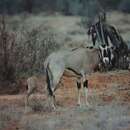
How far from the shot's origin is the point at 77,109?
5.66m

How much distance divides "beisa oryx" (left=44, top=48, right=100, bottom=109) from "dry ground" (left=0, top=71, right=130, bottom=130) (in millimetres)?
65

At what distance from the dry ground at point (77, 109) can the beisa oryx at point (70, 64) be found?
7 centimetres

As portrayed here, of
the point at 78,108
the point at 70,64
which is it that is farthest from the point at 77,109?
the point at 70,64

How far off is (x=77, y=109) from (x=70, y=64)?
0.44m

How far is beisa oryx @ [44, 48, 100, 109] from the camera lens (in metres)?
5.72

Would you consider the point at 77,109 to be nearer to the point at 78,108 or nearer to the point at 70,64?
the point at 78,108

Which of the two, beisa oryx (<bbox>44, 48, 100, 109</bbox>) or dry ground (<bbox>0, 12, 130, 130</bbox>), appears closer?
dry ground (<bbox>0, 12, 130, 130</bbox>)

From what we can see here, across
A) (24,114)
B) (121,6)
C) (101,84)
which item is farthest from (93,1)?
(24,114)

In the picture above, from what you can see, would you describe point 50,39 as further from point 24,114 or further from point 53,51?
point 24,114

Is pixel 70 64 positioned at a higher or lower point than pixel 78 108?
higher

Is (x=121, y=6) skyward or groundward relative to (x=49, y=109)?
skyward

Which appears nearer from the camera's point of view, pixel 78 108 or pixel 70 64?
pixel 78 108

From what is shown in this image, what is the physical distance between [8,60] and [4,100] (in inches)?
15.4

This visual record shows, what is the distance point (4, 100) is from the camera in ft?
18.7
